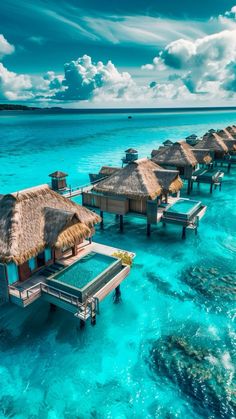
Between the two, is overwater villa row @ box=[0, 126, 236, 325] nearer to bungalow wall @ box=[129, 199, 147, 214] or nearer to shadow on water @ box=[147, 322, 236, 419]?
shadow on water @ box=[147, 322, 236, 419]

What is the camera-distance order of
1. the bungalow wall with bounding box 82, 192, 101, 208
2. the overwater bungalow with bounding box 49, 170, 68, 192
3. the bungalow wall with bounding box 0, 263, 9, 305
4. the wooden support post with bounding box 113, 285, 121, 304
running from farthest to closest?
the overwater bungalow with bounding box 49, 170, 68, 192 < the bungalow wall with bounding box 82, 192, 101, 208 < the wooden support post with bounding box 113, 285, 121, 304 < the bungalow wall with bounding box 0, 263, 9, 305

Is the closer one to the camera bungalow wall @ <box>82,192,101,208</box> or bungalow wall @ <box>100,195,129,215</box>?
bungalow wall @ <box>100,195,129,215</box>

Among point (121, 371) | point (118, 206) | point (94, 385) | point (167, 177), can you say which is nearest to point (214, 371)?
point (121, 371)

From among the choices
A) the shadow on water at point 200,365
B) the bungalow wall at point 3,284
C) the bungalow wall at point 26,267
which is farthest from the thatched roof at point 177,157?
the bungalow wall at point 3,284

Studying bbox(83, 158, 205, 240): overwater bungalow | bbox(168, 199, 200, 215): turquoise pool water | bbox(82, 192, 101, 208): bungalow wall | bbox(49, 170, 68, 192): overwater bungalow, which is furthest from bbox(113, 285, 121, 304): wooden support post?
bbox(49, 170, 68, 192): overwater bungalow

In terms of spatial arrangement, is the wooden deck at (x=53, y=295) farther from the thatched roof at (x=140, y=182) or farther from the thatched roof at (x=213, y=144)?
the thatched roof at (x=213, y=144)

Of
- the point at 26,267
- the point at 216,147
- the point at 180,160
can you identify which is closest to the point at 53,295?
the point at 26,267

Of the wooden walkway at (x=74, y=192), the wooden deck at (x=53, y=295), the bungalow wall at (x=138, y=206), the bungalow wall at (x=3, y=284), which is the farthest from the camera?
the wooden walkway at (x=74, y=192)
